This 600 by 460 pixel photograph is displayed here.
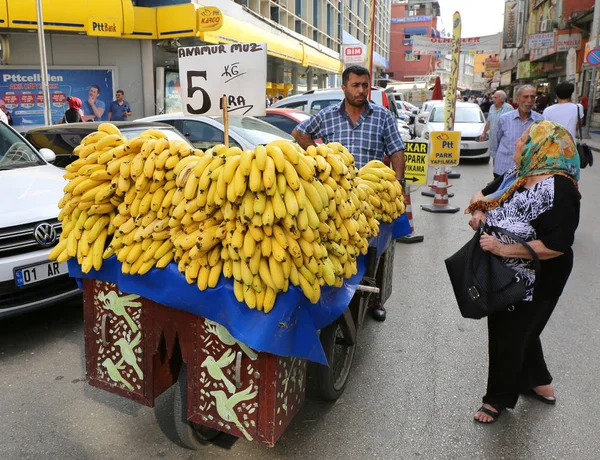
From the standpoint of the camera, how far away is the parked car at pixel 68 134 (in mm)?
6409

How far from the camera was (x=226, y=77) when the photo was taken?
3740 millimetres

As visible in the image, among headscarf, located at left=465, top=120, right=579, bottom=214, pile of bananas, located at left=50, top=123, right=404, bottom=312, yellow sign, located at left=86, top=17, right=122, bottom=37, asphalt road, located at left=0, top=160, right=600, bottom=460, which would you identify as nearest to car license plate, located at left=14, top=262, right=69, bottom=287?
asphalt road, located at left=0, top=160, right=600, bottom=460

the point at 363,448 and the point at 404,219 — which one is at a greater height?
the point at 404,219

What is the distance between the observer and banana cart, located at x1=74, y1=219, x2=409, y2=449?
2410mm

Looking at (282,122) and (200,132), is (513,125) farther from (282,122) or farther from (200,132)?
(282,122)

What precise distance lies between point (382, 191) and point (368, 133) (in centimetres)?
110

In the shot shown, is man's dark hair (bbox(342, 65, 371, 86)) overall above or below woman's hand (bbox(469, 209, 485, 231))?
above

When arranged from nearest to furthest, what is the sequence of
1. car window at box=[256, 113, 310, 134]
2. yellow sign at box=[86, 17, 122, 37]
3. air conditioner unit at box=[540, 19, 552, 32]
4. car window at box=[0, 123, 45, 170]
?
1. car window at box=[0, 123, 45, 170]
2. car window at box=[256, 113, 310, 134]
3. yellow sign at box=[86, 17, 122, 37]
4. air conditioner unit at box=[540, 19, 552, 32]

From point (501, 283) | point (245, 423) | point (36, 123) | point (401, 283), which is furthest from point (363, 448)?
point (36, 123)

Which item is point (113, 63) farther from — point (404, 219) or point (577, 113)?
point (404, 219)

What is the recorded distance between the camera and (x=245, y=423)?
250cm

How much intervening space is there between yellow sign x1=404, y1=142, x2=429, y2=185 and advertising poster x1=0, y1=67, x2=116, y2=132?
10.9 meters

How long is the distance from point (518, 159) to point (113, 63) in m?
15.7

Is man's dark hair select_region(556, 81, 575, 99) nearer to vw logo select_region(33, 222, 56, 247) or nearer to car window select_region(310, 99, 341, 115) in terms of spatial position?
car window select_region(310, 99, 341, 115)
